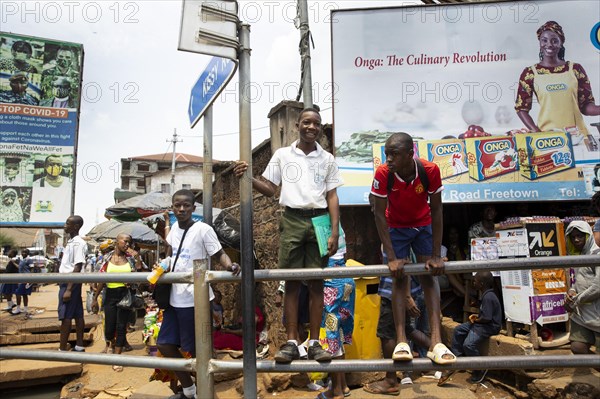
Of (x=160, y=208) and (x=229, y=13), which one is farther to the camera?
(x=160, y=208)

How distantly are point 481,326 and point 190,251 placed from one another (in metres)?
3.20

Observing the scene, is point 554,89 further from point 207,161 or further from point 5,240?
point 5,240

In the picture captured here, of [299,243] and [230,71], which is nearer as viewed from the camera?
[230,71]

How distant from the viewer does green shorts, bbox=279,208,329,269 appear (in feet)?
9.68

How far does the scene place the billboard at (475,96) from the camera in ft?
20.0

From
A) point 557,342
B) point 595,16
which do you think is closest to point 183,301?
point 557,342

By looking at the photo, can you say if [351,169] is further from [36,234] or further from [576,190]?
[36,234]

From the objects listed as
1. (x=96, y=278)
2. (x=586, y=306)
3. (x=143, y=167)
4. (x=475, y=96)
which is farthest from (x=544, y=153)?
(x=143, y=167)

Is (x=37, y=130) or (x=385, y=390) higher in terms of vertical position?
(x=37, y=130)

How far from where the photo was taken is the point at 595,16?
6.42m

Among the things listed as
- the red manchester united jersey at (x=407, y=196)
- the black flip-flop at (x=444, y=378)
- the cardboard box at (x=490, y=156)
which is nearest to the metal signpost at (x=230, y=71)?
the red manchester united jersey at (x=407, y=196)

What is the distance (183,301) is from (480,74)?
18.4 ft

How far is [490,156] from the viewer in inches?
245

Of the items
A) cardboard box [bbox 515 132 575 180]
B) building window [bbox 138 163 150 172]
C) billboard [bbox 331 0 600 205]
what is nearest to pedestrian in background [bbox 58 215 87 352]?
billboard [bbox 331 0 600 205]
